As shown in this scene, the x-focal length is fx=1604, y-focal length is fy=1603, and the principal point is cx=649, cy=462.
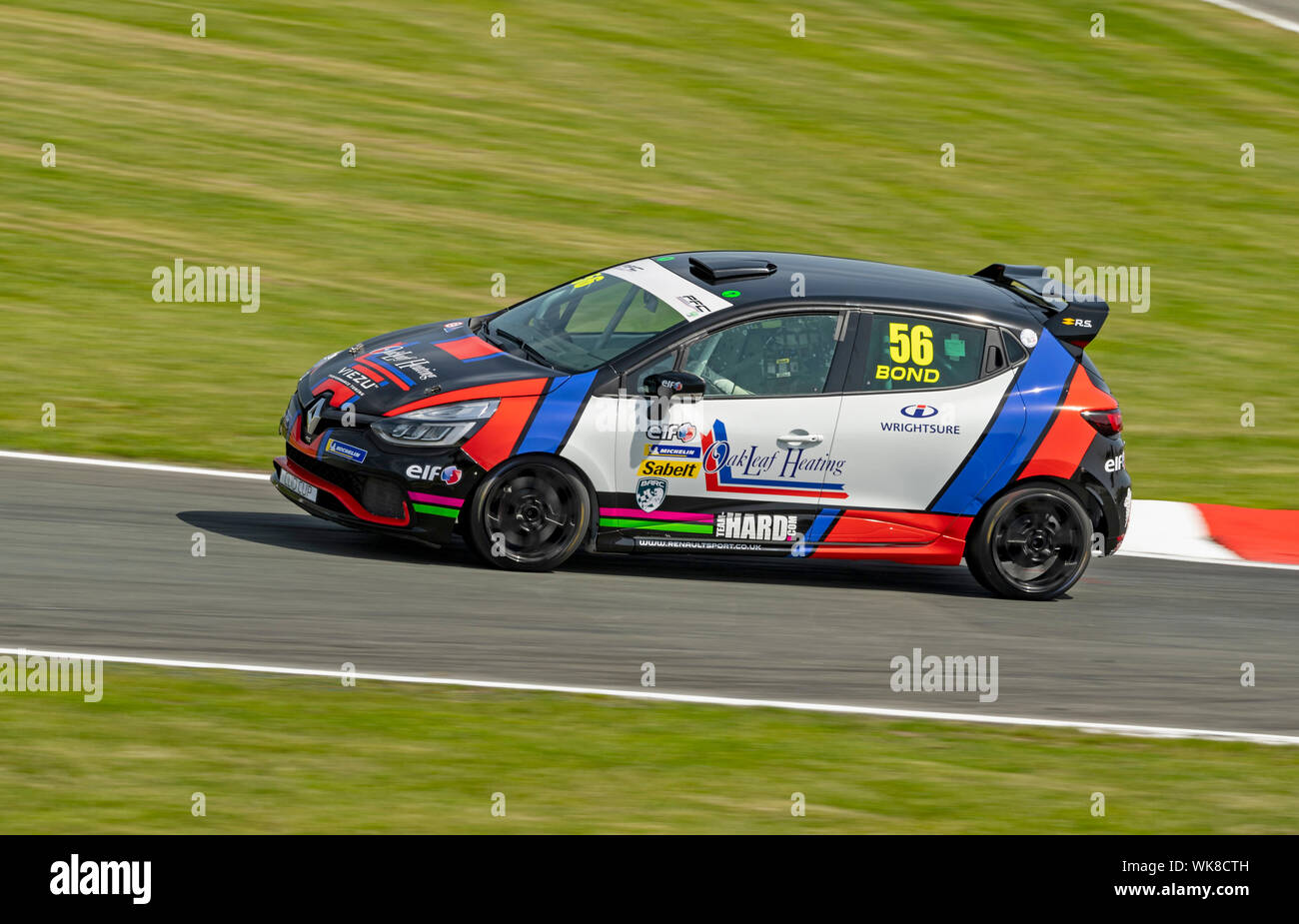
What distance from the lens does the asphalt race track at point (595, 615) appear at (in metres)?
7.62

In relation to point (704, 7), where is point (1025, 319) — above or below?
below

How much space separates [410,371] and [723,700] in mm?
2669

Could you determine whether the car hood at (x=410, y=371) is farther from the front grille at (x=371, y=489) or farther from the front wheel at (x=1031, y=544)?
the front wheel at (x=1031, y=544)

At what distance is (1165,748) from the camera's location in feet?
24.0

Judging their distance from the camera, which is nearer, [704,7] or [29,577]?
[29,577]

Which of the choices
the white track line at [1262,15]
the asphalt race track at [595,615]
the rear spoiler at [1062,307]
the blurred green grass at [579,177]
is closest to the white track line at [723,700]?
the asphalt race track at [595,615]

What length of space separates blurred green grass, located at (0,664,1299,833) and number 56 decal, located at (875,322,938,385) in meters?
2.32

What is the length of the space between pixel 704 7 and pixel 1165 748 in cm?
1692

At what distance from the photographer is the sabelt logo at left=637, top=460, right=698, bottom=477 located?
28.2ft

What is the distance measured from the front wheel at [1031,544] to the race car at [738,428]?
0.04ft

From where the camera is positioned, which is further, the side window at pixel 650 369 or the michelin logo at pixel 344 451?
the side window at pixel 650 369

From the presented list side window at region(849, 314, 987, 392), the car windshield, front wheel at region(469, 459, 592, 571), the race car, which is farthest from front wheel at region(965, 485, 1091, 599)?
front wheel at region(469, 459, 592, 571)
